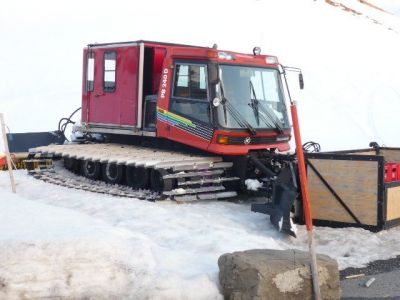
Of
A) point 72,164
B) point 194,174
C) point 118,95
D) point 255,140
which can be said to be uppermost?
point 118,95

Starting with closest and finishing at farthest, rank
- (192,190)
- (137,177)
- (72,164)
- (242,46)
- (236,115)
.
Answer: (192,190) < (236,115) < (137,177) < (72,164) < (242,46)

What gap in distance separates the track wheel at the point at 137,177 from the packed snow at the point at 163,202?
103 centimetres

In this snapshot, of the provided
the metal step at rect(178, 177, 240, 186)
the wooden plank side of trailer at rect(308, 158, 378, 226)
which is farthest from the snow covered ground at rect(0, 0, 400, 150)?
the wooden plank side of trailer at rect(308, 158, 378, 226)

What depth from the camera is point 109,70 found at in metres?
13.6

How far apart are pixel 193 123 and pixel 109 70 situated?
9.61 ft

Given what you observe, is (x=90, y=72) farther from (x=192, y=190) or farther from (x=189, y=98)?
(x=192, y=190)

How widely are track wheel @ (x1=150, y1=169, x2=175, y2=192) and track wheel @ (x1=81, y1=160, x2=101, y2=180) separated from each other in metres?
1.70

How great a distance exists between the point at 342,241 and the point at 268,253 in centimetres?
270

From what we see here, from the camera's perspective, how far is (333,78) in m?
39.5

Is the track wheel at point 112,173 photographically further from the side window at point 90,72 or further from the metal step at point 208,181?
the side window at point 90,72

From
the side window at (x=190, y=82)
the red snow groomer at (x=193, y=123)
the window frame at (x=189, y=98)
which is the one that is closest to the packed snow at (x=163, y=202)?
the red snow groomer at (x=193, y=123)

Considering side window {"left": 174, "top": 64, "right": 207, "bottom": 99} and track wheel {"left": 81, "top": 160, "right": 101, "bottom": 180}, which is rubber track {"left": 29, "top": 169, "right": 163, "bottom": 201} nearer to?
track wheel {"left": 81, "top": 160, "right": 101, "bottom": 180}

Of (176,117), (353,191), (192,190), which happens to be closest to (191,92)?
(176,117)

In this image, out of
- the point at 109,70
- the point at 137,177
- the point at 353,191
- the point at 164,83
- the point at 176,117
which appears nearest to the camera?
the point at 353,191
